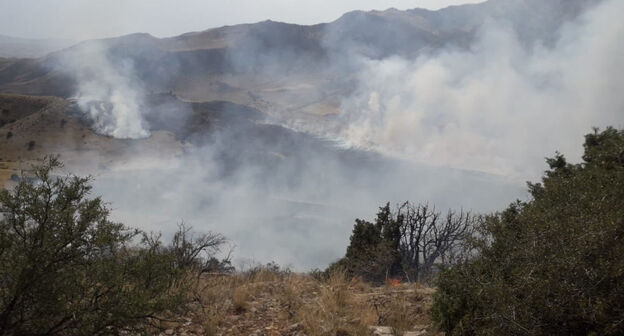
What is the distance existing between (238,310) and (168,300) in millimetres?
1888

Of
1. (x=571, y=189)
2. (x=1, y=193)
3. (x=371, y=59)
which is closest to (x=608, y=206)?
(x=571, y=189)

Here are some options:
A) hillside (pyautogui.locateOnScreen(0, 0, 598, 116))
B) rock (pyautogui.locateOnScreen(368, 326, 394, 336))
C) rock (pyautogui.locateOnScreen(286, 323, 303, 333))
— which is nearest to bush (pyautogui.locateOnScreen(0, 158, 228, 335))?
rock (pyautogui.locateOnScreen(286, 323, 303, 333))

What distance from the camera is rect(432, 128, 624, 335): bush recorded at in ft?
10.7

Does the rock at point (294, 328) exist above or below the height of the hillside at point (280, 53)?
below

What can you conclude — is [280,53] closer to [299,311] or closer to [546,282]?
[299,311]

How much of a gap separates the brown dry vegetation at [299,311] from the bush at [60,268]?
1.27 meters

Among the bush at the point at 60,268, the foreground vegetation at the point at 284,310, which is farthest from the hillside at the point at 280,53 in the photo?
the bush at the point at 60,268

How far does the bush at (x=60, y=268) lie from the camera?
3078 mm

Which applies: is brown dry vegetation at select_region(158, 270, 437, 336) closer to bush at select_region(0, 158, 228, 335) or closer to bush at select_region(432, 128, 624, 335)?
bush at select_region(432, 128, 624, 335)

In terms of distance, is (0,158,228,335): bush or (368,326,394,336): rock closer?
(0,158,228,335): bush

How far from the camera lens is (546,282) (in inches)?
134

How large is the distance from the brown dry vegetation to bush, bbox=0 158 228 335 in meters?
1.27

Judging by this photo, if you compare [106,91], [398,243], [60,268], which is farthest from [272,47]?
[60,268]

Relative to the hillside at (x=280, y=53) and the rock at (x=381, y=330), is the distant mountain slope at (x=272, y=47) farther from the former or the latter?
the rock at (x=381, y=330)
